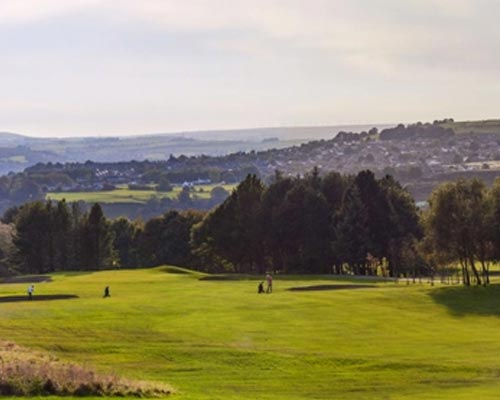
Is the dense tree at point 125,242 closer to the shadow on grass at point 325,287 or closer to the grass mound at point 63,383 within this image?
the shadow on grass at point 325,287

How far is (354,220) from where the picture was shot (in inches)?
3812

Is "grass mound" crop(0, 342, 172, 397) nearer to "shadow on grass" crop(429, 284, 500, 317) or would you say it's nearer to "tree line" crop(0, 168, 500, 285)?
"shadow on grass" crop(429, 284, 500, 317)

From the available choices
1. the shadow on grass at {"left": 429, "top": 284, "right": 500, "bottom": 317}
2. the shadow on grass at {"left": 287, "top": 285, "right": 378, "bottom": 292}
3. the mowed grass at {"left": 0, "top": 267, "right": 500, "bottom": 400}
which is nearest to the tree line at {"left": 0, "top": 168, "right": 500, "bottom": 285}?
the shadow on grass at {"left": 429, "top": 284, "right": 500, "bottom": 317}

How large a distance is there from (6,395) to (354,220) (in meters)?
70.1

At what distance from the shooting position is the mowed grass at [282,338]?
3759 cm

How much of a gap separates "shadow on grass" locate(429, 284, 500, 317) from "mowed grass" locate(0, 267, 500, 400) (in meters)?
0.08

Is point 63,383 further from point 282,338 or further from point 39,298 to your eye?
point 39,298

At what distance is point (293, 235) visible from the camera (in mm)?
103188

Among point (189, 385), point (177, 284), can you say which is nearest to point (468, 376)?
point (189, 385)

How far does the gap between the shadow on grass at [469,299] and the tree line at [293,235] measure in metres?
6.64

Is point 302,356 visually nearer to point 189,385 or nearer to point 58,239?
point 189,385

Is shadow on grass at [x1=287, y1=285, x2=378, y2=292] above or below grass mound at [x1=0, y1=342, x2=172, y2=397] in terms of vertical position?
below

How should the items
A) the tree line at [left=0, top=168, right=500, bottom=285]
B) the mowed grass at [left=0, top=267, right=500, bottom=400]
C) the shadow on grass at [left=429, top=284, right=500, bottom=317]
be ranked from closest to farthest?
the mowed grass at [left=0, top=267, right=500, bottom=400] < the shadow on grass at [left=429, top=284, right=500, bottom=317] < the tree line at [left=0, top=168, right=500, bottom=285]

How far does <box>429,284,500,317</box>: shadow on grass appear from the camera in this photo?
60156 millimetres
